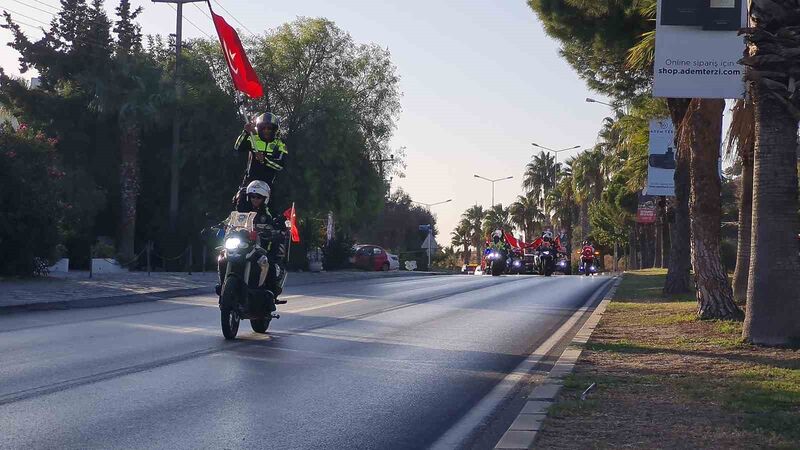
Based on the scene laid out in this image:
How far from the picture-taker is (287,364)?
1084cm

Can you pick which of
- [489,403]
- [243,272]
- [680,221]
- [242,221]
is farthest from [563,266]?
[489,403]

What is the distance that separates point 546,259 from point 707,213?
27.0 metres

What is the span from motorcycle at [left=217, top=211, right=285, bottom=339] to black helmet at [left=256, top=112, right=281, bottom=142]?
1125mm

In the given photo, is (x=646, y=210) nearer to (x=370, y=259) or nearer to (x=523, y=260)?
(x=523, y=260)

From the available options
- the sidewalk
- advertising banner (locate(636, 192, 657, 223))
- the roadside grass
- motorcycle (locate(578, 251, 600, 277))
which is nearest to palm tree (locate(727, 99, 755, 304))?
the roadside grass

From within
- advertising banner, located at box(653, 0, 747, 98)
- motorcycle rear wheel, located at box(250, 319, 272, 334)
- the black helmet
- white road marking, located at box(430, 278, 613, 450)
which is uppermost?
advertising banner, located at box(653, 0, 747, 98)

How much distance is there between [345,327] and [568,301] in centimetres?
966

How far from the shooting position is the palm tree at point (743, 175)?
66.6 feet

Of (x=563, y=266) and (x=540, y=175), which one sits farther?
(x=540, y=175)

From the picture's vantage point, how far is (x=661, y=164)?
3566cm

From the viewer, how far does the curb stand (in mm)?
7324

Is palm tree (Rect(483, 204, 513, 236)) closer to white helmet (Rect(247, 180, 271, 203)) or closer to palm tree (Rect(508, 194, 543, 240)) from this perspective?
palm tree (Rect(508, 194, 543, 240))

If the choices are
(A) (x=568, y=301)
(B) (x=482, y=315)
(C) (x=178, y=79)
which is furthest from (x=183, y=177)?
(B) (x=482, y=315)

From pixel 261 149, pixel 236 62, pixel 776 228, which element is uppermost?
pixel 236 62
